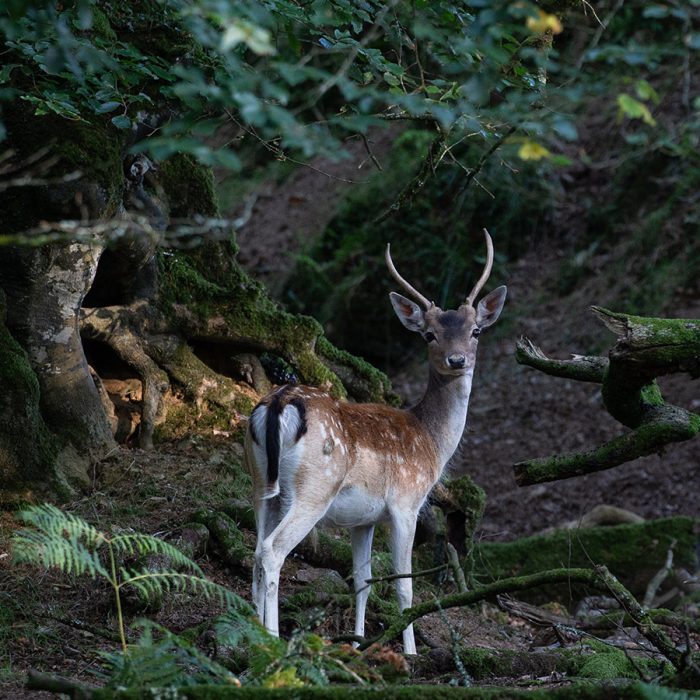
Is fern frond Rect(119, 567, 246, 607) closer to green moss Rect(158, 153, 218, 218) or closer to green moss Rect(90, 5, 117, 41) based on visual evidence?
green moss Rect(90, 5, 117, 41)

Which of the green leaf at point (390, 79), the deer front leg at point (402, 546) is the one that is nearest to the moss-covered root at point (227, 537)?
the deer front leg at point (402, 546)

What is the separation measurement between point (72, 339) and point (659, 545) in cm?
566

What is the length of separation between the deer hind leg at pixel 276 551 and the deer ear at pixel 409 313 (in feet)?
6.79

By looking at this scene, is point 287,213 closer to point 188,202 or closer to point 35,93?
point 188,202

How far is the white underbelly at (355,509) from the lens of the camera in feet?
21.0

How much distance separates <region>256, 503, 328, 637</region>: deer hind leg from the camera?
18.6 ft

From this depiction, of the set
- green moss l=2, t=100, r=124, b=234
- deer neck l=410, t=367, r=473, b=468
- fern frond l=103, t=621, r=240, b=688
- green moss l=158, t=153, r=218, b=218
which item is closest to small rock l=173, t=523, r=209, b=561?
deer neck l=410, t=367, r=473, b=468

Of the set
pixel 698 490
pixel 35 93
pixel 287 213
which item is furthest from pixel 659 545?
pixel 287 213

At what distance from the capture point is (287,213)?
1908 centimetres

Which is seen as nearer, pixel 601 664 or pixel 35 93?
pixel 601 664

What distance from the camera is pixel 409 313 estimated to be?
770 centimetres

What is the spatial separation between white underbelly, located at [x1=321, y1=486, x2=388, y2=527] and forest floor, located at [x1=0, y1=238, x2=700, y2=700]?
58 centimetres

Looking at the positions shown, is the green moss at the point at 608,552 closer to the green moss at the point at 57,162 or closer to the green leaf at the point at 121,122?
the green moss at the point at 57,162

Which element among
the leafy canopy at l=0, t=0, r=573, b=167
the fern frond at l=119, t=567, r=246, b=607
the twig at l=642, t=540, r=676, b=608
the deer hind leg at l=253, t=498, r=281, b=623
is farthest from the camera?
the twig at l=642, t=540, r=676, b=608
